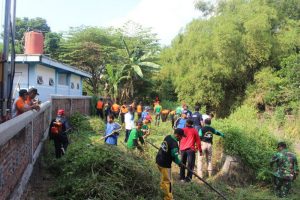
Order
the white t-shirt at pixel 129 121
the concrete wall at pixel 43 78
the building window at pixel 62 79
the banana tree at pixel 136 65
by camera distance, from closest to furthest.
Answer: the white t-shirt at pixel 129 121 < the concrete wall at pixel 43 78 < the building window at pixel 62 79 < the banana tree at pixel 136 65

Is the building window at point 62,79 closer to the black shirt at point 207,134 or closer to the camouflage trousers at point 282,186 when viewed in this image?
the black shirt at point 207,134

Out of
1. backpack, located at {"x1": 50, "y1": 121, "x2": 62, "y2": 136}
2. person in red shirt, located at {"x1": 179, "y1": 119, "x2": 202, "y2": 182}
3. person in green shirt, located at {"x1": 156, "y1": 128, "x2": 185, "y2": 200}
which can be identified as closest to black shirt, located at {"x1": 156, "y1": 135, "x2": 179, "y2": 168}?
person in green shirt, located at {"x1": 156, "y1": 128, "x2": 185, "y2": 200}

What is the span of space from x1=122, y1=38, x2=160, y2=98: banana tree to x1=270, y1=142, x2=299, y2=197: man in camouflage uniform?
66.2 ft

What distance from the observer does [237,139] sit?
11.8m

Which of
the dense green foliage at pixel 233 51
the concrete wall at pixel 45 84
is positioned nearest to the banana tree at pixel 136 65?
the dense green foliage at pixel 233 51

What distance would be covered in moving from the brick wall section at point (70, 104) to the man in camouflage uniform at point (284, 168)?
7.66m

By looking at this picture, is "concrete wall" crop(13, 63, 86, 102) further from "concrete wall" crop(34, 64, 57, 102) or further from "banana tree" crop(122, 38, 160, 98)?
"banana tree" crop(122, 38, 160, 98)

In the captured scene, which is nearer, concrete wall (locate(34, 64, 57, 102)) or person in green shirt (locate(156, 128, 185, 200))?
person in green shirt (locate(156, 128, 185, 200))

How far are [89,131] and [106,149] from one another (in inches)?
319

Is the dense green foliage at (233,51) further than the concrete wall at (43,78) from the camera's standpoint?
Yes

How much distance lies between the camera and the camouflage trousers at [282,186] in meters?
10.0

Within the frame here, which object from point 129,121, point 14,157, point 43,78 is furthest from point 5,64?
point 43,78

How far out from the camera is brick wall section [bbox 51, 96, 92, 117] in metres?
13.8

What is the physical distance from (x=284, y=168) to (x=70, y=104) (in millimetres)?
9595
